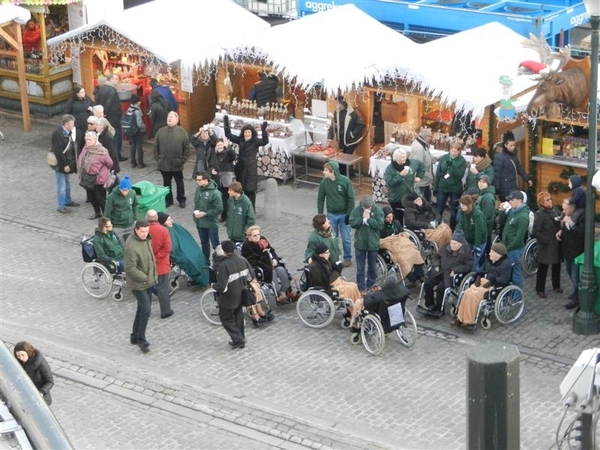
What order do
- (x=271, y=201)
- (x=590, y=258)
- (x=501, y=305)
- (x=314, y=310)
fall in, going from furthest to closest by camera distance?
(x=271, y=201), (x=314, y=310), (x=501, y=305), (x=590, y=258)

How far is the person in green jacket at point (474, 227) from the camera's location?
14.9 meters

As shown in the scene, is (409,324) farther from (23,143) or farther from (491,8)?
(23,143)

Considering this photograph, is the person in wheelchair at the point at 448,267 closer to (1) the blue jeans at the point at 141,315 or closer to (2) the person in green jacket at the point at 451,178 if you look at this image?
(2) the person in green jacket at the point at 451,178

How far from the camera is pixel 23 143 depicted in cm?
2244

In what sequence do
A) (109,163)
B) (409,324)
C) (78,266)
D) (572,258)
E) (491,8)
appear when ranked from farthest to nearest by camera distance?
(491,8), (109,163), (78,266), (572,258), (409,324)

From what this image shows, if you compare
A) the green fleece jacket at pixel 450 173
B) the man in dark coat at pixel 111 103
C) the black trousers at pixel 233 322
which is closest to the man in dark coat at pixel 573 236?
the green fleece jacket at pixel 450 173

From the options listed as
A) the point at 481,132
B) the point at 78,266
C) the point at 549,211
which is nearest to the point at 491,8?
the point at 481,132

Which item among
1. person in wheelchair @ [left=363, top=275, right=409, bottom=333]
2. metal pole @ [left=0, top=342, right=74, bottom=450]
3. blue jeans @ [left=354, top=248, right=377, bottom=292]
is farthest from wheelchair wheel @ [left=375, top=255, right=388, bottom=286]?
metal pole @ [left=0, top=342, right=74, bottom=450]

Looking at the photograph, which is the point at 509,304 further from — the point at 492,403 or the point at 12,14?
the point at 12,14

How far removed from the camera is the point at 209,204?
15.6m

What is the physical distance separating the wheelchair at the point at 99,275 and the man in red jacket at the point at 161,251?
96 cm

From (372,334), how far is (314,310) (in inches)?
40.3

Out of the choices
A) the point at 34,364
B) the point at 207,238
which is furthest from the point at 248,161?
the point at 34,364

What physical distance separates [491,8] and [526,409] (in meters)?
10.5
